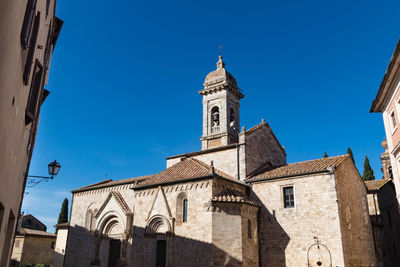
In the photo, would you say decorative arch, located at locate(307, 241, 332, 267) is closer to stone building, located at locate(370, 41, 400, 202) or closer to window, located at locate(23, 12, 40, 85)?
stone building, located at locate(370, 41, 400, 202)

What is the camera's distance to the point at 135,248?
21781mm

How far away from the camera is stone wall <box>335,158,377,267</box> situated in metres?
19.8

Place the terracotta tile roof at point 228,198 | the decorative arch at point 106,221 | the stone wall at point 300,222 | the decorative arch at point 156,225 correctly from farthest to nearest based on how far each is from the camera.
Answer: the decorative arch at point 106,221
the decorative arch at point 156,225
the terracotta tile roof at point 228,198
the stone wall at point 300,222

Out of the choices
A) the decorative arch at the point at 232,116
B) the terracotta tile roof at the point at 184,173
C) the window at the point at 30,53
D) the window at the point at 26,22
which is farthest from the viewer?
the decorative arch at the point at 232,116

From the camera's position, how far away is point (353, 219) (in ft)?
70.9

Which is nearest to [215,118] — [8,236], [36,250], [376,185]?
→ [376,185]

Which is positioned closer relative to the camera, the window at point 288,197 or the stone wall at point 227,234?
the stone wall at point 227,234

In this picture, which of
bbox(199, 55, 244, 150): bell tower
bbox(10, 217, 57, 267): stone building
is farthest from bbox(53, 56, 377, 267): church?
bbox(10, 217, 57, 267): stone building

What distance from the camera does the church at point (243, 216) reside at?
19.2m

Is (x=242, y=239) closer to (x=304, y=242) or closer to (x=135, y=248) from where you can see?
(x=304, y=242)

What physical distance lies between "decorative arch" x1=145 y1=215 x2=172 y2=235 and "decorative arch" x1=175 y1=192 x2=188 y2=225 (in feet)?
3.09

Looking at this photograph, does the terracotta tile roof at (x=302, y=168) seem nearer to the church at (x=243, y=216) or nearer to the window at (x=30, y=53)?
the church at (x=243, y=216)

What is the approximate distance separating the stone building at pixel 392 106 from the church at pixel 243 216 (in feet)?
12.6

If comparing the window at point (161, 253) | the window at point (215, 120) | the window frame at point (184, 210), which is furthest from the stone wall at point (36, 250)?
the window frame at point (184, 210)
